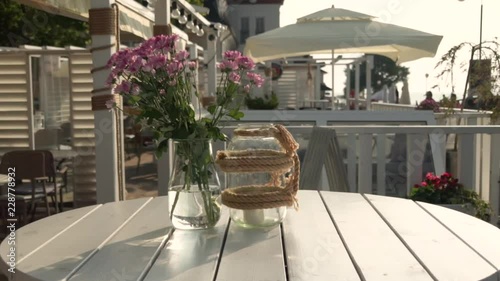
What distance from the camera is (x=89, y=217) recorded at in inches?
80.0

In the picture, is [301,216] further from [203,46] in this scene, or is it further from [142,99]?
[203,46]

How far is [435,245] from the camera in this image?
164 centimetres

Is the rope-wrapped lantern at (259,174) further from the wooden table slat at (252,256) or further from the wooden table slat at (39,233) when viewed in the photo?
the wooden table slat at (39,233)

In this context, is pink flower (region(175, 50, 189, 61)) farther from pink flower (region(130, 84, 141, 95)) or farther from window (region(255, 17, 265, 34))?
window (region(255, 17, 265, 34))

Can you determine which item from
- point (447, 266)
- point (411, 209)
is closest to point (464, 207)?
point (411, 209)

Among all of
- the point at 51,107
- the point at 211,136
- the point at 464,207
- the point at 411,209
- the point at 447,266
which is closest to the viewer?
the point at 447,266

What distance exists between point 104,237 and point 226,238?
0.36 meters

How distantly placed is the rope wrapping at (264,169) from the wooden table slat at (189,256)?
0.40 ft

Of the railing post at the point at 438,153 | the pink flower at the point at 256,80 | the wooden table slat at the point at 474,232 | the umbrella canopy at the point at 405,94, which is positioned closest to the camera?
the wooden table slat at the point at 474,232

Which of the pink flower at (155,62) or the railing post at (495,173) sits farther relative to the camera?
the railing post at (495,173)

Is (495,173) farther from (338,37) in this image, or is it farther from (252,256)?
(338,37)

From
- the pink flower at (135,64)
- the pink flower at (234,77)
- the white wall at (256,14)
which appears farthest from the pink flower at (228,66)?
the white wall at (256,14)

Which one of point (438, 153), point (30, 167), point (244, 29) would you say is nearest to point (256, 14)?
point (244, 29)

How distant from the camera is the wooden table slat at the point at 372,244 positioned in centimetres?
140
